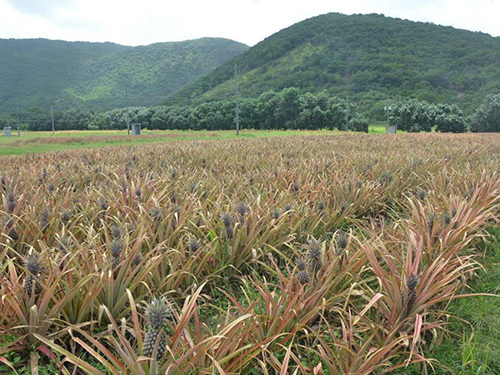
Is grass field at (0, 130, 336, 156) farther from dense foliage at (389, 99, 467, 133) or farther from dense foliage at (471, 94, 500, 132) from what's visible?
dense foliage at (389, 99, 467, 133)

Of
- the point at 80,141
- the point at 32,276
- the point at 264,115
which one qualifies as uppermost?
the point at 264,115

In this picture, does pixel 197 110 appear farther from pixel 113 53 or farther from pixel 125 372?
pixel 113 53

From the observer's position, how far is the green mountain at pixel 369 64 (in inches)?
2286

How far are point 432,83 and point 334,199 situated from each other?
65.4 meters

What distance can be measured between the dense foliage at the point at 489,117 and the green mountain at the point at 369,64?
1676 cm

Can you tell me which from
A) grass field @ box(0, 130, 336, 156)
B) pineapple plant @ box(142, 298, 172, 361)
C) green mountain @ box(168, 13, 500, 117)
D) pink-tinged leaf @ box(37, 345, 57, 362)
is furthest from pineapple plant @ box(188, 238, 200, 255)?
green mountain @ box(168, 13, 500, 117)

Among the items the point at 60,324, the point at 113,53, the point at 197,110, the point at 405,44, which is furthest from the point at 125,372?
the point at 113,53

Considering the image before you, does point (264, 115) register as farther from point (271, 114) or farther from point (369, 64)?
point (369, 64)

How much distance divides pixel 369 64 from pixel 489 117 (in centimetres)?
3791

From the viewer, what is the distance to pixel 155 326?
1093 millimetres

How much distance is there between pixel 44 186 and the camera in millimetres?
4086

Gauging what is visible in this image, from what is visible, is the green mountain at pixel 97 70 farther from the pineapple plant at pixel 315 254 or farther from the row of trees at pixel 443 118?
the pineapple plant at pixel 315 254

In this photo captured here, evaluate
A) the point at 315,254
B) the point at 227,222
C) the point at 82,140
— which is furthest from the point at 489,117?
the point at 315,254

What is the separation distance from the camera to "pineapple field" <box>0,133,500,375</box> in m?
1.46
